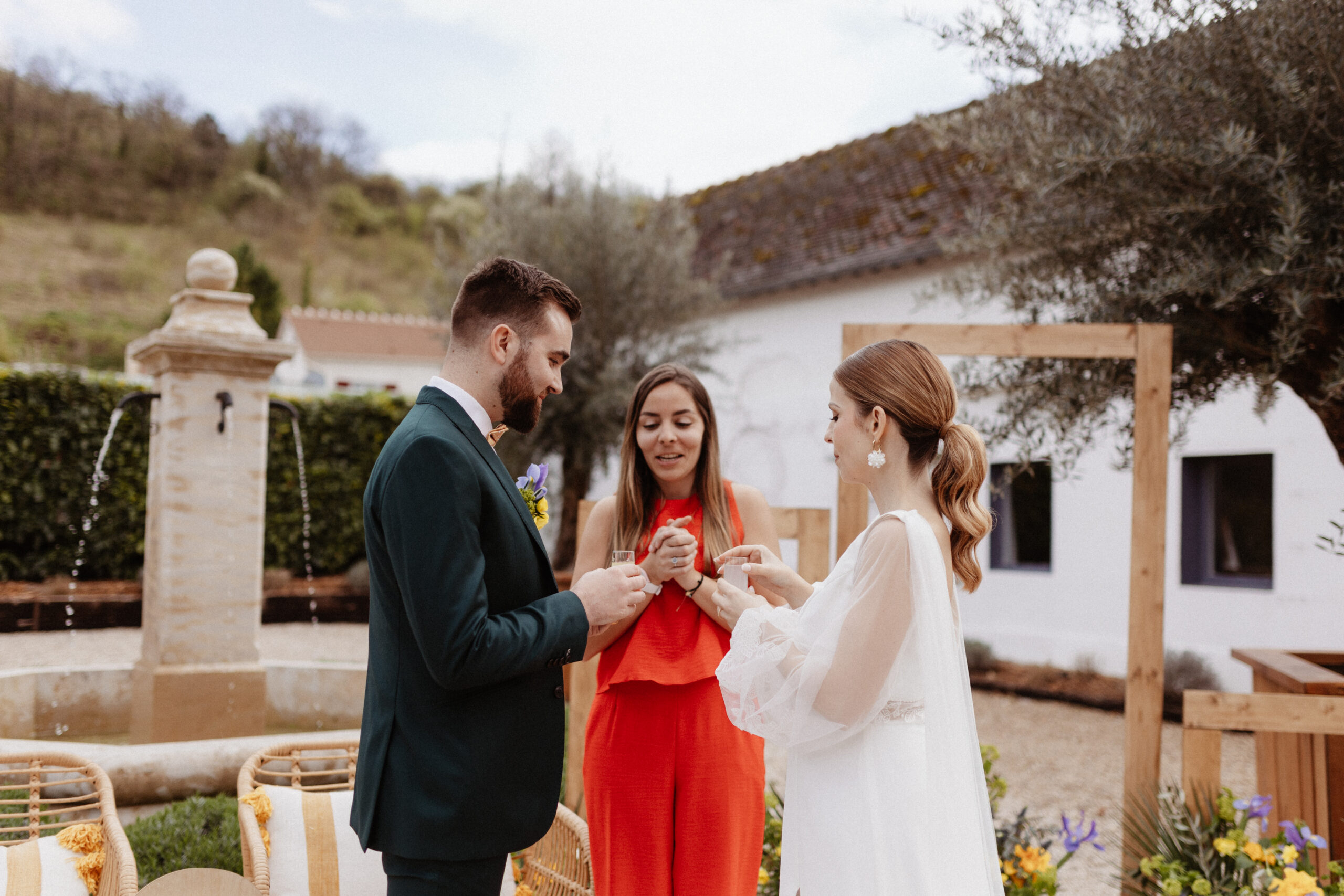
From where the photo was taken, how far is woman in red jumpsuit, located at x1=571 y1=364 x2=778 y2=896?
2529mm

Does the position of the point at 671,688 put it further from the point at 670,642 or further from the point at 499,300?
the point at 499,300

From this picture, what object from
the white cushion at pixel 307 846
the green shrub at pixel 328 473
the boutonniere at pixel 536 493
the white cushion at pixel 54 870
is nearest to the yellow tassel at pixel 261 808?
the white cushion at pixel 307 846

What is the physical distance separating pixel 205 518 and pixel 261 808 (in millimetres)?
2780

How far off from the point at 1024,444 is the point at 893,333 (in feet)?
4.27

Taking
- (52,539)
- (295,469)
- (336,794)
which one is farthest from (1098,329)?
(52,539)

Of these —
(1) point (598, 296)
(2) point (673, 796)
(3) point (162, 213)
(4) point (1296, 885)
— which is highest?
(3) point (162, 213)

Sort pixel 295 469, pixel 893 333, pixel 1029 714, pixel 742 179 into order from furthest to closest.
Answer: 1. pixel 742 179
2. pixel 295 469
3. pixel 1029 714
4. pixel 893 333

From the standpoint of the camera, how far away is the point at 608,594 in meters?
1.91

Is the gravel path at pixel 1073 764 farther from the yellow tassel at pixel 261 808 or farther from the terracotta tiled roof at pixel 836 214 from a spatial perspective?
the terracotta tiled roof at pixel 836 214

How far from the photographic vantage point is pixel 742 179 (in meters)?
16.7

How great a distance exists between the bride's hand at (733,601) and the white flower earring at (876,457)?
49 centimetres

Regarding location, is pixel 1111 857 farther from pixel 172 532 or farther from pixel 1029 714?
pixel 172 532

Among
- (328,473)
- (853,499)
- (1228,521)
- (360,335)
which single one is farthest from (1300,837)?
(360,335)

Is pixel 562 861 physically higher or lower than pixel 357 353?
lower
